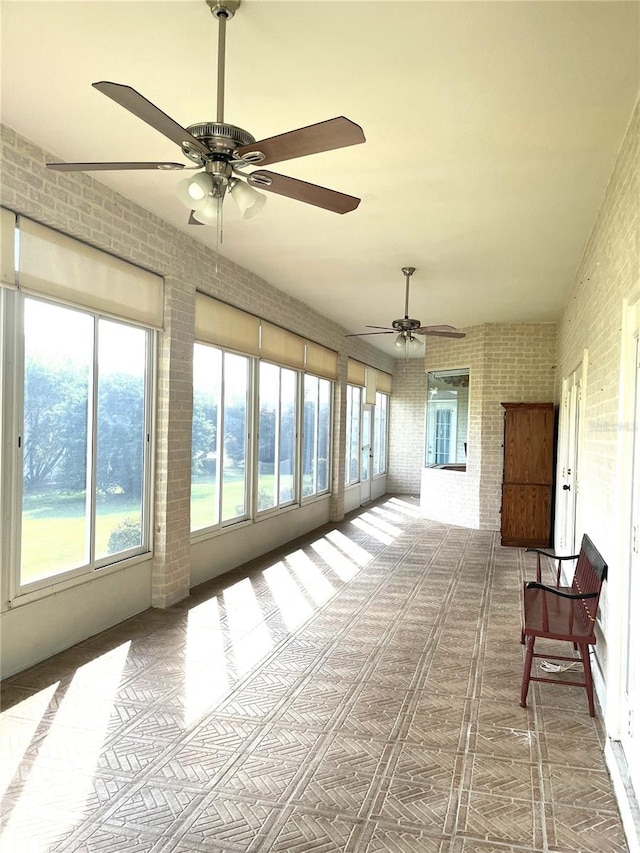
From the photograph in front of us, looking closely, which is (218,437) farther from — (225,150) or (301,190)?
(225,150)

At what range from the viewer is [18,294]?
155 inches

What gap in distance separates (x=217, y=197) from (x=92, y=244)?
2.29m

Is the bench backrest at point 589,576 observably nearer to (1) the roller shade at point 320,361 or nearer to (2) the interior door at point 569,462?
(2) the interior door at point 569,462

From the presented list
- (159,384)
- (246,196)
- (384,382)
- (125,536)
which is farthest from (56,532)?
(384,382)

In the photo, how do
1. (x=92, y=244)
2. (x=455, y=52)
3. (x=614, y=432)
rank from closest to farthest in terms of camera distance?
(x=455, y=52) → (x=614, y=432) → (x=92, y=244)

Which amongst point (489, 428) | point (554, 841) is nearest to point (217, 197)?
point (554, 841)

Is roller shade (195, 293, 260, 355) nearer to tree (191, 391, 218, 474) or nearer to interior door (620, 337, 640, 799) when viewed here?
tree (191, 391, 218, 474)

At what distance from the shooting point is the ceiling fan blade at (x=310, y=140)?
2133 mm

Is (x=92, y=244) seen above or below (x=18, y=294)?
above

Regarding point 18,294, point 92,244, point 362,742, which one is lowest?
point 362,742

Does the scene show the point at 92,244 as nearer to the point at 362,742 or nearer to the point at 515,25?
the point at 515,25

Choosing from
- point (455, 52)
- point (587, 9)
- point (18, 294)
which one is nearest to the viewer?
point (587, 9)

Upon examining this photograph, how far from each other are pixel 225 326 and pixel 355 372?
225 inches

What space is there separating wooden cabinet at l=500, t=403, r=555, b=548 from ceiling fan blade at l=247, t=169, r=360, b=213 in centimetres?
686
